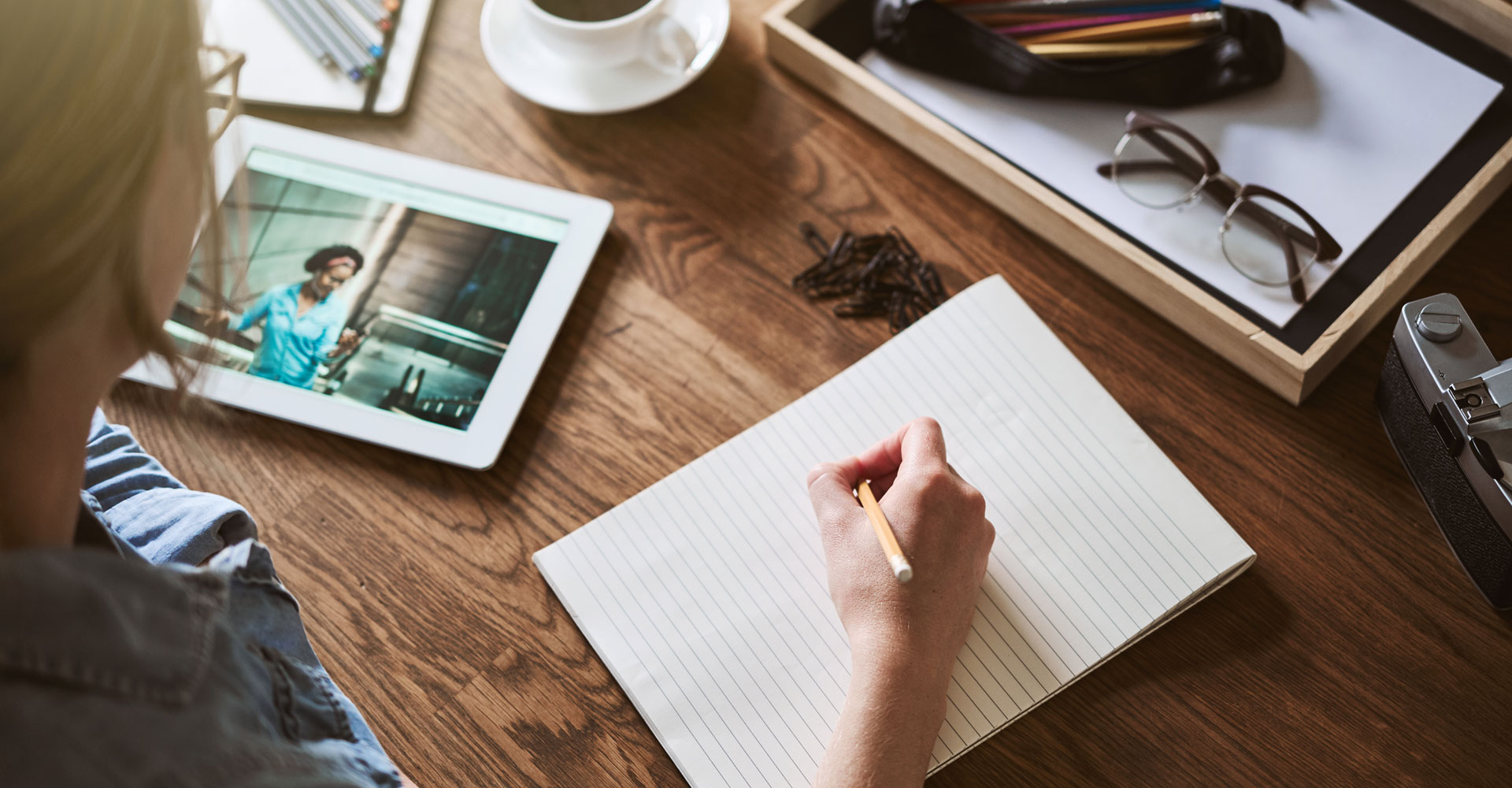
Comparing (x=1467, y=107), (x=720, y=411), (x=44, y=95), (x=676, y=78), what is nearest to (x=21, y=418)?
(x=44, y=95)

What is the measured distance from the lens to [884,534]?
0.63 m

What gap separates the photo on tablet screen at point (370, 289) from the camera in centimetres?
76

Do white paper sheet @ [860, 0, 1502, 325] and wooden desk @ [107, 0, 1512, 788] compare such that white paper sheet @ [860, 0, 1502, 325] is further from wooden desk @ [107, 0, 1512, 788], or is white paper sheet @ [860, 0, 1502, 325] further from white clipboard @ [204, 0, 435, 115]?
white clipboard @ [204, 0, 435, 115]

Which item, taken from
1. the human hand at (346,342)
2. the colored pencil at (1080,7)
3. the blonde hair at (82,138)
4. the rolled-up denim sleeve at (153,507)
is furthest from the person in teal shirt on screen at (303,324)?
the colored pencil at (1080,7)

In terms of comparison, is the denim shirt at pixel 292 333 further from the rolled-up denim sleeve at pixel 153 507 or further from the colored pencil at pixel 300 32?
the colored pencil at pixel 300 32

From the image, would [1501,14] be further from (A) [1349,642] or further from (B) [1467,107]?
(A) [1349,642]

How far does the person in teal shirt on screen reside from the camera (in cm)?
76

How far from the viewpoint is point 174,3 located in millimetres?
406

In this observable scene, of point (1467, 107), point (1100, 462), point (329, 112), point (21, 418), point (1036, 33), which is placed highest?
point (1467, 107)

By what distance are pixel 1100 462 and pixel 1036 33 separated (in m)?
0.37

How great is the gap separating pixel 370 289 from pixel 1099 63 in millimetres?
619

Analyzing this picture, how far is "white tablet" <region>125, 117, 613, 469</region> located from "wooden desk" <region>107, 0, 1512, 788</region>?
24 mm

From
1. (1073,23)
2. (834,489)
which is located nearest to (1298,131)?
(1073,23)

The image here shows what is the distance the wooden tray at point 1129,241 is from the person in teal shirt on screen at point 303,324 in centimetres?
43
